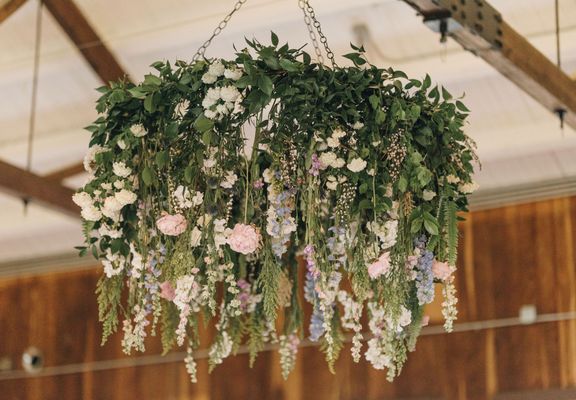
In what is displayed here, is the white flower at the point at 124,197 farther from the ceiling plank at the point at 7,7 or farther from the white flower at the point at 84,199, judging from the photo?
the ceiling plank at the point at 7,7

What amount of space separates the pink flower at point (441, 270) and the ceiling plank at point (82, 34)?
3.36 metres

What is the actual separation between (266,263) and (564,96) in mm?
2181

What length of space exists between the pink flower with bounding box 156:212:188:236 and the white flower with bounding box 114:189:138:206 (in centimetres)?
12

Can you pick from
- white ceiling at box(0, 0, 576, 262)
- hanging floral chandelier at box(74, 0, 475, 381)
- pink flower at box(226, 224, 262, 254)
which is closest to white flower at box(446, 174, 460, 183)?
hanging floral chandelier at box(74, 0, 475, 381)

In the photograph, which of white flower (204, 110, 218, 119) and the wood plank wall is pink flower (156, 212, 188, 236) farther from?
the wood plank wall

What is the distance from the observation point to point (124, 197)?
376 centimetres

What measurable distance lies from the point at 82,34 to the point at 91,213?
3064 mm

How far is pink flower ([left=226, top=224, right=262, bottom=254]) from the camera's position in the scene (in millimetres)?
3762

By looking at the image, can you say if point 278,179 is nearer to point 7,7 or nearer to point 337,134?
point 337,134

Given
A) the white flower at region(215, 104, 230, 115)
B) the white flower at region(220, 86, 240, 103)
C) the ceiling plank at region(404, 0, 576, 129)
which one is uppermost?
the ceiling plank at region(404, 0, 576, 129)

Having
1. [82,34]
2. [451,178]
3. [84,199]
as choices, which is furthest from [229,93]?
[82,34]

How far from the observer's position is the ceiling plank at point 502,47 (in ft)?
15.0

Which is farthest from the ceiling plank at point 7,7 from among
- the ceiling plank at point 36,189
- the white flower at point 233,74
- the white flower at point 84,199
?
the white flower at point 233,74

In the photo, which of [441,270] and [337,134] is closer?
[337,134]
